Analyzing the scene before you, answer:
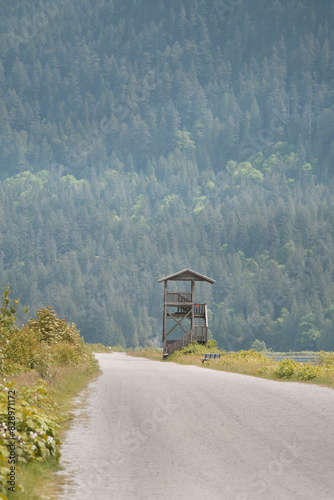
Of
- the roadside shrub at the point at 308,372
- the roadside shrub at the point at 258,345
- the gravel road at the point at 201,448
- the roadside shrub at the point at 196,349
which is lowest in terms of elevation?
the gravel road at the point at 201,448

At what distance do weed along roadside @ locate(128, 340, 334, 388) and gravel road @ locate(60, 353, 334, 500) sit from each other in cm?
583

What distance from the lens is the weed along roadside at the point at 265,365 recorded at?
76.9ft

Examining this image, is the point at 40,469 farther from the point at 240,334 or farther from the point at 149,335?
the point at 149,335

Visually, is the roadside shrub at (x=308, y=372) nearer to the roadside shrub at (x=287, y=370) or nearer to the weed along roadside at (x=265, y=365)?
the weed along roadside at (x=265, y=365)

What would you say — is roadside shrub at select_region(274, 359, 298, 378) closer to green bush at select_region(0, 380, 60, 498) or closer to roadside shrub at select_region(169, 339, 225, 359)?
green bush at select_region(0, 380, 60, 498)

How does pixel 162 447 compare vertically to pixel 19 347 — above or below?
below

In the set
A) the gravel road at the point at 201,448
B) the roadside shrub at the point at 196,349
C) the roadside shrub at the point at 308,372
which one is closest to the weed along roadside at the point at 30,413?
the gravel road at the point at 201,448

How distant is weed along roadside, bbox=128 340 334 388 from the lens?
76.9 ft

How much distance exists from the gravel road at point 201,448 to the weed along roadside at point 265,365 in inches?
229

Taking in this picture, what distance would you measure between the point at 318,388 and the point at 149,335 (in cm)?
16089

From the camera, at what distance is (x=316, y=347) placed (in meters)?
163

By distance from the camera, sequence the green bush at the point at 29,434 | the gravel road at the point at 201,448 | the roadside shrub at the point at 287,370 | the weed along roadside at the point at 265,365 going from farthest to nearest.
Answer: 1. the roadside shrub at the point at 287,370
2. the weed along roadside at the point at 265,365
3. the green bush at the point at 29,434
4. the gravel road at the point at 201,448

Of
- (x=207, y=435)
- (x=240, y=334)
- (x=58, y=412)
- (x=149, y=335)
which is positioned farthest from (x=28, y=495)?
(x=149, y=335)

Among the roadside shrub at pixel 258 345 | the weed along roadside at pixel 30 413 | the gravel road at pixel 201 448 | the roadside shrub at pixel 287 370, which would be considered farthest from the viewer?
the roadside shrub at pixel 258 345
